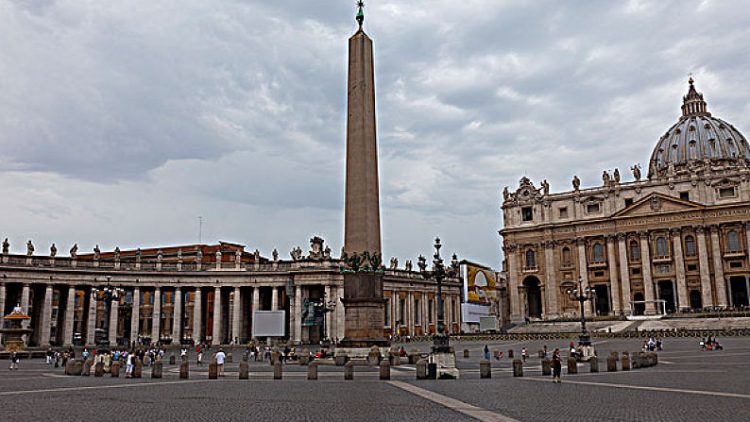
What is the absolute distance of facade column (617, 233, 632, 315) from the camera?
260ft

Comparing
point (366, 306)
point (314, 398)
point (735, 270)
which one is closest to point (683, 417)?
point (314, 398)

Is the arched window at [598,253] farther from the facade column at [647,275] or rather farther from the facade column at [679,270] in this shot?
the facade column at [679,270]

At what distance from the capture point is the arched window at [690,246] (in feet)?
251

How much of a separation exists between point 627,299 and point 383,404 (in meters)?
73.5

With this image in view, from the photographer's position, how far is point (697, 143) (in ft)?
336

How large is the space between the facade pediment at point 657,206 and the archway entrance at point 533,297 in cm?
1562

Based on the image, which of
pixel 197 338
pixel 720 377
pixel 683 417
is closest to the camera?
pixel 683 417

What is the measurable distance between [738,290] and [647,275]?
1026 cm

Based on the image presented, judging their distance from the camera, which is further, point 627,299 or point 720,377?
point 627,299

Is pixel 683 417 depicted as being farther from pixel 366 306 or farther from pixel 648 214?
pixel 648 214

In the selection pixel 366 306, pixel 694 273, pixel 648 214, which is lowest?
pixel 366 306

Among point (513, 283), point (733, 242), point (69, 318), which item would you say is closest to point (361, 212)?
point (69, 318)

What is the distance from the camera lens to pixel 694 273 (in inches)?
3000

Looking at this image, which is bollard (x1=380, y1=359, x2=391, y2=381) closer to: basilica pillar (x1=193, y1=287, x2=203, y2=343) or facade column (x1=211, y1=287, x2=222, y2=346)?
facade column (x1=211, y1=287, x2=222, y2=346)
